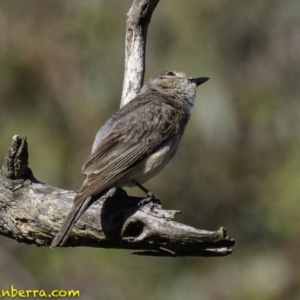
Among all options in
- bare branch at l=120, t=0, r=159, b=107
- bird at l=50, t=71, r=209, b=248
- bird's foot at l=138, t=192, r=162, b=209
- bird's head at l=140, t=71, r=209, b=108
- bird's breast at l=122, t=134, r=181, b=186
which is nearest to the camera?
bird at l=50, t=71, r=209, b=248

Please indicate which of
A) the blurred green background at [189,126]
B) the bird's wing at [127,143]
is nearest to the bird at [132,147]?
the bird's wing at [127,143]

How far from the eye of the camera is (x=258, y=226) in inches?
346

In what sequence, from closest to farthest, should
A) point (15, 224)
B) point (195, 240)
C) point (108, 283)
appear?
point (195, 240) < point (15, 224) < point (108, 283)

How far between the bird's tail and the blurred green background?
3178mm

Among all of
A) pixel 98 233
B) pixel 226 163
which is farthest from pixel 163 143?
pixel 226 163

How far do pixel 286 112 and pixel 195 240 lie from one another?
14.3 feet

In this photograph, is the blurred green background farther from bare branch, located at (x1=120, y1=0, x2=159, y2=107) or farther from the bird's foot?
the bird's foot

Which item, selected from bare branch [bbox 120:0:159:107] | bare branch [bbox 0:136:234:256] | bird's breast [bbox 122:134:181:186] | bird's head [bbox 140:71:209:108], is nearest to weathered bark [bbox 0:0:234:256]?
bare branch [bbox 0:136:234:256]

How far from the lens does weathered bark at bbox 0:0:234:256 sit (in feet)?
17.2

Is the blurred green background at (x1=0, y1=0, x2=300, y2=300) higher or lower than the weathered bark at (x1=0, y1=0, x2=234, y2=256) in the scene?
higher

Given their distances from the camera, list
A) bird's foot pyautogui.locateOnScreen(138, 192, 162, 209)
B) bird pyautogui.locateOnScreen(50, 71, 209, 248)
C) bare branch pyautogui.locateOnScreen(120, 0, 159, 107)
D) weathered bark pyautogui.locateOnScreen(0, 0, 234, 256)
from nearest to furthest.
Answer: weathered bark pyautogui.locateOnScreen(0, 0, 234, 256) → bird pyautogui.locateOnScreen(50, 71, 209, 248) → bird's foot pyautogui.locateOnScreen(138, 192, 162, 209) → bare branch pyautogui.locateOnScreen(120, 0, 159, 107)

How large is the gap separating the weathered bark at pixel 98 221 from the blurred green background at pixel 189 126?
2.71 meters

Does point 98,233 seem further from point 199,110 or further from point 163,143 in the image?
point 199,110

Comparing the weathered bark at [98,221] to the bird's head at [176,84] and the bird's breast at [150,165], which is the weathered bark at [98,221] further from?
the bird's head at [176,84]
